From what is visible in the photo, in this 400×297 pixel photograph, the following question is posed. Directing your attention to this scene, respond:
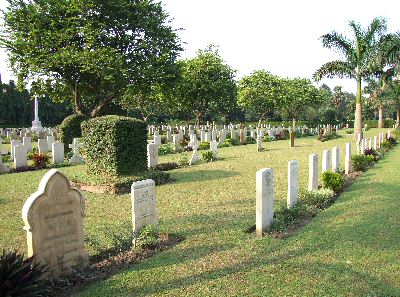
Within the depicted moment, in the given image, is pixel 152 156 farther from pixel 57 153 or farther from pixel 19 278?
Answer: pixel 19 278

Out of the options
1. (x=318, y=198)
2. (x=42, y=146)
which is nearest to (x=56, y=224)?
(x=318, y=198)

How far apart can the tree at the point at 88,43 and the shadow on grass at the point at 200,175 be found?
28.4ft

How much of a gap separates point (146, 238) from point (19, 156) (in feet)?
38.0

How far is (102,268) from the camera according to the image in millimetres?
5168

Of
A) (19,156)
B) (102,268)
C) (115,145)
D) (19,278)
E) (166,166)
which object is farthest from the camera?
(19,156)

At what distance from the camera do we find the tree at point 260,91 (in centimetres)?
4059

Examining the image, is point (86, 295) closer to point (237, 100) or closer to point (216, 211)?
point (216, 211)

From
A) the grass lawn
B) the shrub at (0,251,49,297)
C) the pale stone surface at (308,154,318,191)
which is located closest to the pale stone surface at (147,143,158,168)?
the grass lawn

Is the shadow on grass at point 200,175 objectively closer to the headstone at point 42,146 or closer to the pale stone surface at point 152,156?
the pale stone surface at point 152,156

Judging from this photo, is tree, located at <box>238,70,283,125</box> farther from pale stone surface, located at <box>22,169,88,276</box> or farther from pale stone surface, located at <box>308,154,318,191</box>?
pale stone surface, located at <box>22,169,88,276</box>

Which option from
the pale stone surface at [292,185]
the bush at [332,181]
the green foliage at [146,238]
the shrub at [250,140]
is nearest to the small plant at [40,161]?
the green foliage at [146,238]

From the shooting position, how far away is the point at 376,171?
13484 mm

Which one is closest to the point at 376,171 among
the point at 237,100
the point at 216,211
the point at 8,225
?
the point at 216,211

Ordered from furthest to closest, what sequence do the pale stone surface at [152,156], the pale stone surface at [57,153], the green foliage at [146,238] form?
the pale stone surface at [57,153] < the pale stone surface at [152,156] < the green foliage at [146,238]
